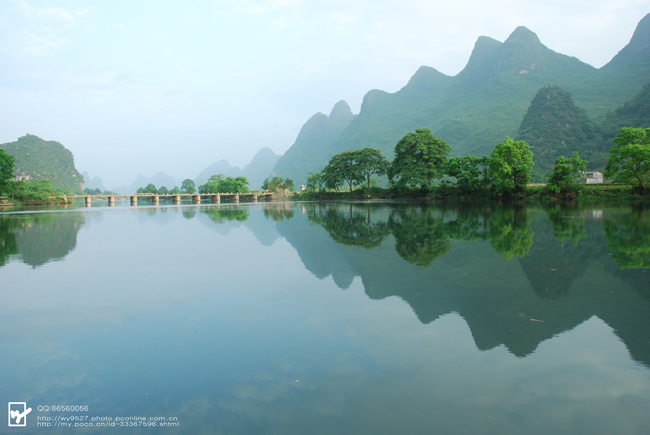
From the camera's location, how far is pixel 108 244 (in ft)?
49.8

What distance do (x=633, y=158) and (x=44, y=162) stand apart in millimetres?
206473

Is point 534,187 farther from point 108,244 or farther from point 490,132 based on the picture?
point 490,132

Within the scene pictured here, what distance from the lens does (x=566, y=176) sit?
42625 millimetres

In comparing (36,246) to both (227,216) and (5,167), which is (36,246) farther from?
(5,167)

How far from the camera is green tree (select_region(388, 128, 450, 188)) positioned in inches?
2315

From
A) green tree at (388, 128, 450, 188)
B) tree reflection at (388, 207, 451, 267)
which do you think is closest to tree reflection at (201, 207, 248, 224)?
tree reflection at (388, 207, 451, 267)

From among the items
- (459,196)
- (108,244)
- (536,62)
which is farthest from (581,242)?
(536,62)

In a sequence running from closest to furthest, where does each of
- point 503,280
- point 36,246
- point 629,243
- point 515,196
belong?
point 503,280
point 629,243
point 36,246
point 515,196

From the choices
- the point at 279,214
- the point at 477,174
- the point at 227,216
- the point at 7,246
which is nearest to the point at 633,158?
the point at 477,174

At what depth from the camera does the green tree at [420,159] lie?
2315 inches

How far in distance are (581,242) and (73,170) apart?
221 m

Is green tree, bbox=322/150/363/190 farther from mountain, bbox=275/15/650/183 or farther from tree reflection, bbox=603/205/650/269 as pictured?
mountain, bbox=275/15/650/183

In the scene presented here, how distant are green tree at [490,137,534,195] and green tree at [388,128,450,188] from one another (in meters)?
12.1

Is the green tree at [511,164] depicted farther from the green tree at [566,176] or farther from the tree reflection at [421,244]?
the tree reflection at [421,244]
